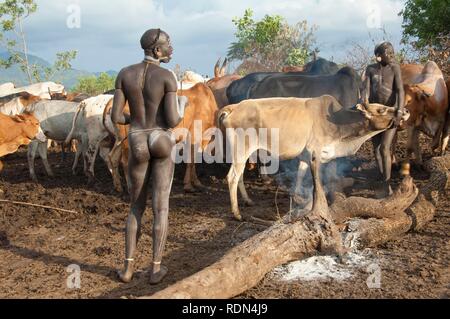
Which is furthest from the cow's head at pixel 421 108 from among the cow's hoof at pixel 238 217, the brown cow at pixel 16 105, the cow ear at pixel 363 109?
the brown cow at pixel 16 105

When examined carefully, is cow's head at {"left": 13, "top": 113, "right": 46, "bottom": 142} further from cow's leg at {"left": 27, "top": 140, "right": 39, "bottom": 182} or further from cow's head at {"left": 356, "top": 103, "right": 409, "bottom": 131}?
cow's head at {"left": 356, "top": 103, "right": 409, "bottom": 131}

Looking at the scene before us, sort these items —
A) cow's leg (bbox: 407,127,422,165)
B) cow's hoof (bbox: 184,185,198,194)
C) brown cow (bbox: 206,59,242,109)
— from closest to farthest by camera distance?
cow's hoof (bbox: 184,185,198,194), cow's leg (bbox: 407,127,422,165), brown cow (bbox: 206,59,242,109)

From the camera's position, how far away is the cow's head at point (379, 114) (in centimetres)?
659

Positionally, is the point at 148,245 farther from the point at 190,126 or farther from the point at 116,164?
the point at 190,126

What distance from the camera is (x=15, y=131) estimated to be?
966cm

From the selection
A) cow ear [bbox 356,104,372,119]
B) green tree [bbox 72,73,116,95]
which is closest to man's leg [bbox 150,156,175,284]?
cow ear [bbox 356,104,372,119]

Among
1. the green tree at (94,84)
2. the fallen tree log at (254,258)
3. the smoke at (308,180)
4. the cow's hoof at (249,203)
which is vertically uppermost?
the green tree at (94,84)

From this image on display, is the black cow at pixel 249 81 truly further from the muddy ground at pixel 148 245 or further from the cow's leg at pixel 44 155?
the cow's leg at pixel 44 155

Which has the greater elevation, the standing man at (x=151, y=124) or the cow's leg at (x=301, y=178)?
the standing man at (x=151, y=124)

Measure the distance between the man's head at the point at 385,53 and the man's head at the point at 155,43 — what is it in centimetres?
334

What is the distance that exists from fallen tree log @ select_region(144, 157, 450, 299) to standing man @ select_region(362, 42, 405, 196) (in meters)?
0.62

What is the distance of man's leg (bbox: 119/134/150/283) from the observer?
4.61m

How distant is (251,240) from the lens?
4828mm
